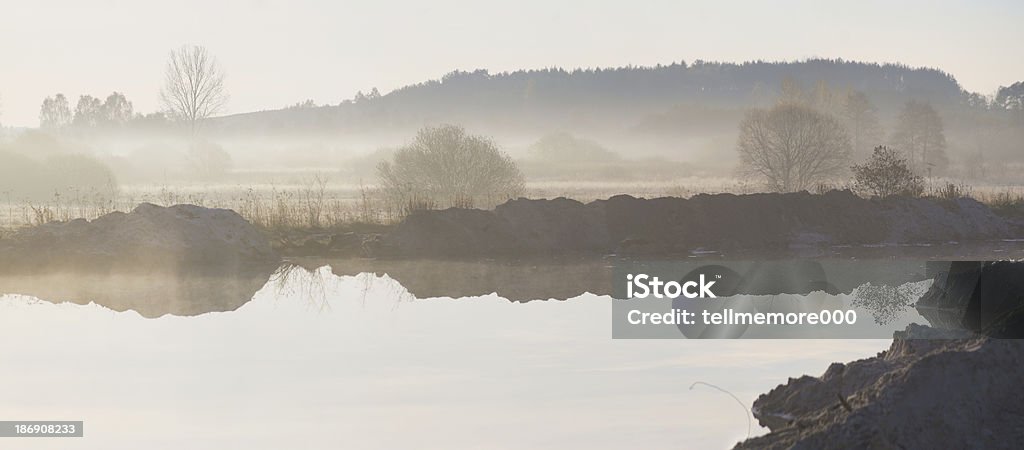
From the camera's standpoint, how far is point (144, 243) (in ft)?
63.8

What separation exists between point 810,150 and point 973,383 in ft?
130

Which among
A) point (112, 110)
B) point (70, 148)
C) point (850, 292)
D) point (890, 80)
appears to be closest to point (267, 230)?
point (850, 292)

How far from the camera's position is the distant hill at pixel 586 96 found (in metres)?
131

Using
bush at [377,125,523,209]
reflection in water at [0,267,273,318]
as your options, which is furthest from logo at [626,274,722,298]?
bush at [377,125,523,209]

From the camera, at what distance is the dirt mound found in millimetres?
21609

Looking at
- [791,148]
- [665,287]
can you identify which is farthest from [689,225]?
[791,148]

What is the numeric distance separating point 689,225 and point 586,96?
406 feet

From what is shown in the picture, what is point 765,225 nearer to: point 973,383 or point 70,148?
point 973,383

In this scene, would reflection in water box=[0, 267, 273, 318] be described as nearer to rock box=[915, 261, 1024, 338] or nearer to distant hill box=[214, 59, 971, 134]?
rock box=[915, 261, 1024, 338]

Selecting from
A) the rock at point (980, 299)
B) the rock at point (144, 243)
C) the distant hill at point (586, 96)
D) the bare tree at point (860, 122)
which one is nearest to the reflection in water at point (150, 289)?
the rock at point (144, 243)

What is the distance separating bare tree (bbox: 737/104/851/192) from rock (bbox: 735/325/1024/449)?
38383 millimetres

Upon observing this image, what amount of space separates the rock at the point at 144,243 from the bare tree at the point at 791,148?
91.9ft

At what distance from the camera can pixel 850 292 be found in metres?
15.1

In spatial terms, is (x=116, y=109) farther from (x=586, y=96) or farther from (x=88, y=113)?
(x=586, y=96)
